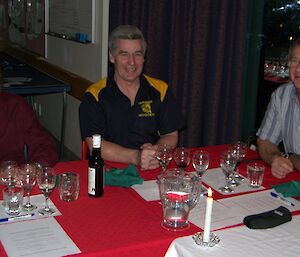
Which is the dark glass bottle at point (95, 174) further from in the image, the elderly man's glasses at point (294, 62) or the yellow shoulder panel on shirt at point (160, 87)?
the elderly man's glasses at point (294, 62)

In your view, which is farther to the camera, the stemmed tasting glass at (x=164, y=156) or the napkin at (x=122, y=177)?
the stemmed tasting glass at (x=164, y=156)

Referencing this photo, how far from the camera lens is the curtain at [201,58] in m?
3.37

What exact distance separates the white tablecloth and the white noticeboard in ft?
10.4

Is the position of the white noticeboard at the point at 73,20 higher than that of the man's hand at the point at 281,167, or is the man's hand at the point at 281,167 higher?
the white noticeboard at the point at 73,20

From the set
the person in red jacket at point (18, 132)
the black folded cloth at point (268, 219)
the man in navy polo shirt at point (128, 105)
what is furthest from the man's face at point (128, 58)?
the black folded cloth at point (268, 219)

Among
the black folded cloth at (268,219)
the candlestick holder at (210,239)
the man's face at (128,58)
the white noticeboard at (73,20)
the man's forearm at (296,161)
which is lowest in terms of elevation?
the candlestick holder at (210,239)

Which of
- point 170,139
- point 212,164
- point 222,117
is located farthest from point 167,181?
point 222,117

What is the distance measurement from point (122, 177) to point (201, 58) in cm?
176

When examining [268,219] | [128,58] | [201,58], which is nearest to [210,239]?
[268,219]

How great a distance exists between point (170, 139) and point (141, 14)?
4.91ft

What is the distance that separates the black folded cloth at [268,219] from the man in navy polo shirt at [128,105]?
1039 mm

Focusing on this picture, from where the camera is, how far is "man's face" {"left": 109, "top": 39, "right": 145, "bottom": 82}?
8.73 ft

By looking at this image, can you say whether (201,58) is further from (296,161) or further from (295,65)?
(296,161)

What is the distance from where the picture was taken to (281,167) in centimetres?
223
